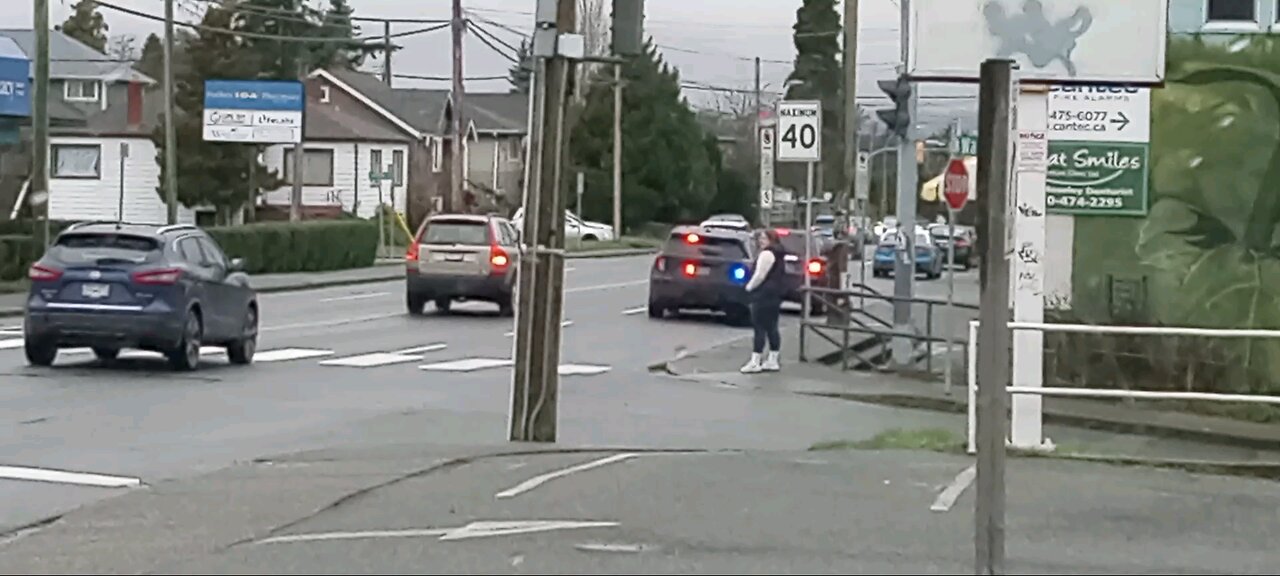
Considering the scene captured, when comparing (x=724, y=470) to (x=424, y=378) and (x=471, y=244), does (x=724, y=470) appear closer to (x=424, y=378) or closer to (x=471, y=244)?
(x=424, y=378)

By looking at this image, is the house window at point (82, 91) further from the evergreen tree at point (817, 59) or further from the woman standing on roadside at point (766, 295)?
the woman standing on roadside at point (766, 295)

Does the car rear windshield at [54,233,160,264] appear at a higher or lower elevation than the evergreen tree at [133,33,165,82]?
lower

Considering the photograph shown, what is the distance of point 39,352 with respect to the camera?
77.6ft

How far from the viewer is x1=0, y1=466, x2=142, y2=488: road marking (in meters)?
13.9

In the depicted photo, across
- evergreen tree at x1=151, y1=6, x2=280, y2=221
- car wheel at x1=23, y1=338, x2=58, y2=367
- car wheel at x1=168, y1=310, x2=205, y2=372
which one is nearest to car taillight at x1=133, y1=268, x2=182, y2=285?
car wheel at x1=168, y1=310, x2=205, y2=372

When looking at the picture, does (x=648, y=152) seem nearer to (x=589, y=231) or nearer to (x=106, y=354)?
(x=589, y=231)

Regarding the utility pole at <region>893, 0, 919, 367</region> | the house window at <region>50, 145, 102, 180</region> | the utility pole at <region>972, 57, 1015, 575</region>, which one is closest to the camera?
the utility pole at <region>972, 57, 1015, 575</region>

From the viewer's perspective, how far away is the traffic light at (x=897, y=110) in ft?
96.2

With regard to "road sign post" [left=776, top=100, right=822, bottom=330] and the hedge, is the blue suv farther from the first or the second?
the hedge

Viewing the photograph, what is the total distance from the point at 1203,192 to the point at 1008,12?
9185 millimetres

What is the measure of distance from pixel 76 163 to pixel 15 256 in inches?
1571

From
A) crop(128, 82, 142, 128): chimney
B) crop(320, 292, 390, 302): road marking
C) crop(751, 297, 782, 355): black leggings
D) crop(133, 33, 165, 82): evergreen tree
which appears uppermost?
crop(133, 33, 165, 82): evergreen tree

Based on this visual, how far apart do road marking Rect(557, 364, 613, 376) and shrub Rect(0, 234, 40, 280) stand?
17.0 meters

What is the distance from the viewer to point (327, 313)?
3681 cm
